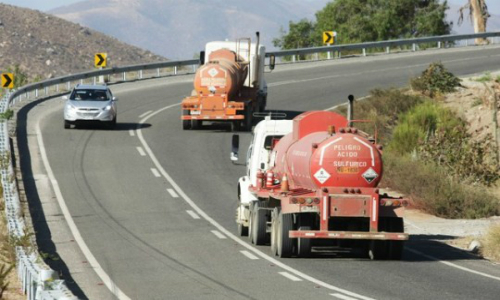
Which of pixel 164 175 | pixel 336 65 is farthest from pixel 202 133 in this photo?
pixel 336 65

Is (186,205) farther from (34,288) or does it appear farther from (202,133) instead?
(34,288)

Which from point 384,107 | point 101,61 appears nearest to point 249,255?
point 384,107

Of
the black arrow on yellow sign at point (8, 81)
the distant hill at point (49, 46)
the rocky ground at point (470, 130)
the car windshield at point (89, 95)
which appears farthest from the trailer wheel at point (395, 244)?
the distant hill at point (49, 46)

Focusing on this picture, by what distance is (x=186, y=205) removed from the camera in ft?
99.1

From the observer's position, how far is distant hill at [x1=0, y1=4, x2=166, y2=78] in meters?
147

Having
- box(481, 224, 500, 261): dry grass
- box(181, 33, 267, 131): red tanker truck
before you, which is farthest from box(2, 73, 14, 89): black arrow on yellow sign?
box(481, 224, 500, 261): dry grass

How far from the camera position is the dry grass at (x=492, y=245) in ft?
74.6

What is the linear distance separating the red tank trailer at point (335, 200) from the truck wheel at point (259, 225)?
0.74 metres

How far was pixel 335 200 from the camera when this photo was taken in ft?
67.5

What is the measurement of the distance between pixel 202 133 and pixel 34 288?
92.2ft

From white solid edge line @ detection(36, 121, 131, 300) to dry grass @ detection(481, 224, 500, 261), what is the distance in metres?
7.51

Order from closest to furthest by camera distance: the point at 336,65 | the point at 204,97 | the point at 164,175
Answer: the point at 164,175
the point at 204,97
the point at 336,65

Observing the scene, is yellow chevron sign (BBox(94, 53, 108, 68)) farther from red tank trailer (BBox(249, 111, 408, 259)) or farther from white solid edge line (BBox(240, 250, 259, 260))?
red tank trailer (BBox(249, 111, 408, 259))

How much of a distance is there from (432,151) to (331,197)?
678 inches
